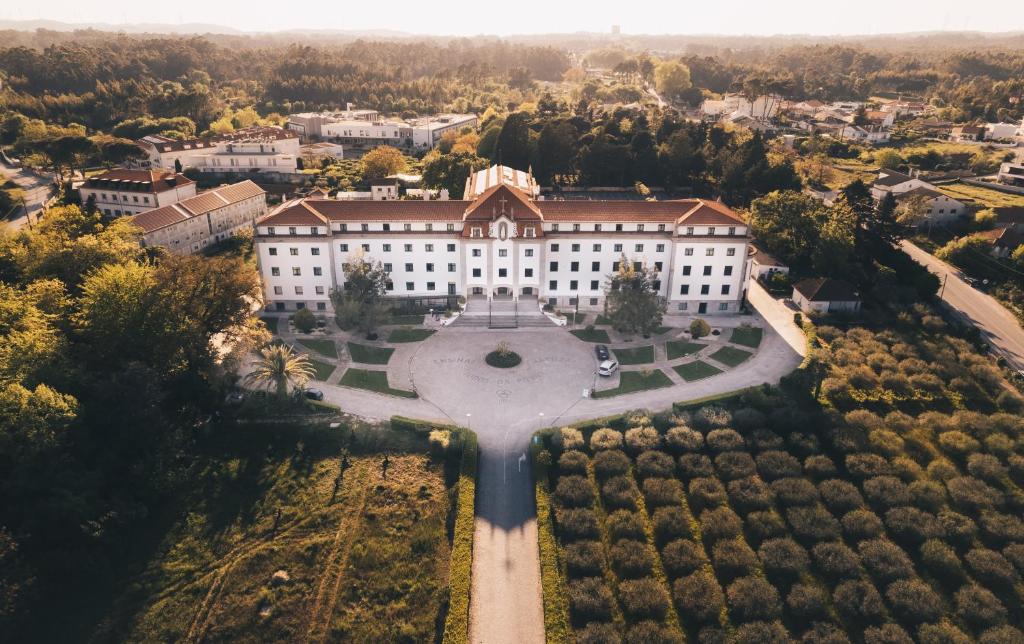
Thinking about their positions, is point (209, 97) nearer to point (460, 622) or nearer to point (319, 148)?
point (319, 148)

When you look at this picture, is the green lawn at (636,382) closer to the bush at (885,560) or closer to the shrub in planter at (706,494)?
the shrub in planter at (706,494)

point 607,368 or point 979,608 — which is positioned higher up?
point 607,368

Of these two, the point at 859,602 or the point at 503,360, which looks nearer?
the point at 859,602

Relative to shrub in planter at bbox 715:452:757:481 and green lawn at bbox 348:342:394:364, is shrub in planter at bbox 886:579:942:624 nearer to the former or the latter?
shrub in planter at bbox 715:452:757:481

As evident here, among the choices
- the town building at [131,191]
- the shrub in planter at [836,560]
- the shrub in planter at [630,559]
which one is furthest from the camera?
the town building at [131,191]

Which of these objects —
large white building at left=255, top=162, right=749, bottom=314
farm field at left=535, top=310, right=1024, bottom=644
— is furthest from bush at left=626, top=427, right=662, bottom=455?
large white building at left=255, top=162, right=749, bottom=314

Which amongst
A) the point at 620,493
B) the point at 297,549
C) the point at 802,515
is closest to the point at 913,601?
the point at 802,515

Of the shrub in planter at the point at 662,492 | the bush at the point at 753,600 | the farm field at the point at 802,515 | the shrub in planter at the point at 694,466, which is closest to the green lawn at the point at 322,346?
the farm field at the point at 802,515

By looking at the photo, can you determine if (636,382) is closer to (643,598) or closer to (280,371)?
(643,598)
